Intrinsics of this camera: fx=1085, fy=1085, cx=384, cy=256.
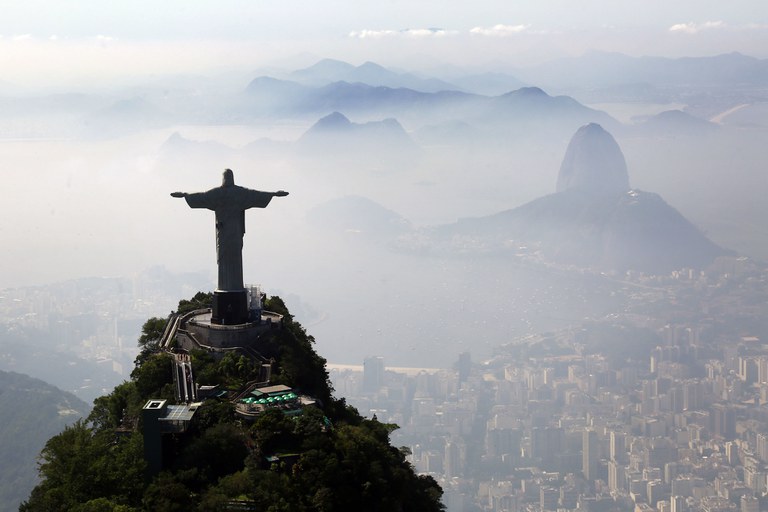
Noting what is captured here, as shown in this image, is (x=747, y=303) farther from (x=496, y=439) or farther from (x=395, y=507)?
(x=395, y=507)

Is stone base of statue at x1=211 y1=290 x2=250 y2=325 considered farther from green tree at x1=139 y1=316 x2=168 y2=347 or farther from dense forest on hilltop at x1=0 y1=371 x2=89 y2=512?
dense forest on hilltop at x1=0 y1=371 x2=89 y2=512

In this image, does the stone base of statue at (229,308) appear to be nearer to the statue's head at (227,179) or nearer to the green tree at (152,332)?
the green tree at (152,332)

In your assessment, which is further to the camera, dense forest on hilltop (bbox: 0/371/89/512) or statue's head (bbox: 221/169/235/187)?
dense forest on hilltop (bbox: 0/371/89/512)

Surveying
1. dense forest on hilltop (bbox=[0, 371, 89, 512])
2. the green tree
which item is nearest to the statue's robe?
the green tree

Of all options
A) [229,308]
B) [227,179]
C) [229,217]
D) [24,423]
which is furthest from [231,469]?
[24,423]

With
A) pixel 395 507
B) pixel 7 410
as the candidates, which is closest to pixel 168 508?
pixel 395 507

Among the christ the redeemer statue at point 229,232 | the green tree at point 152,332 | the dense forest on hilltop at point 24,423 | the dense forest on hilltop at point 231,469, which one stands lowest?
the dense forest on hilltop at point 24,423

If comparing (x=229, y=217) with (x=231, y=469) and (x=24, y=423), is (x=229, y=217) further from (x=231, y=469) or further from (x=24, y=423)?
(x=24, y=423)

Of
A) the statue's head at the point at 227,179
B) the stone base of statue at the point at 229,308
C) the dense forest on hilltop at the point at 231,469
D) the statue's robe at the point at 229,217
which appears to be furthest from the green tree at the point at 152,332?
the dense forest on hilltop at the point at 231,469
